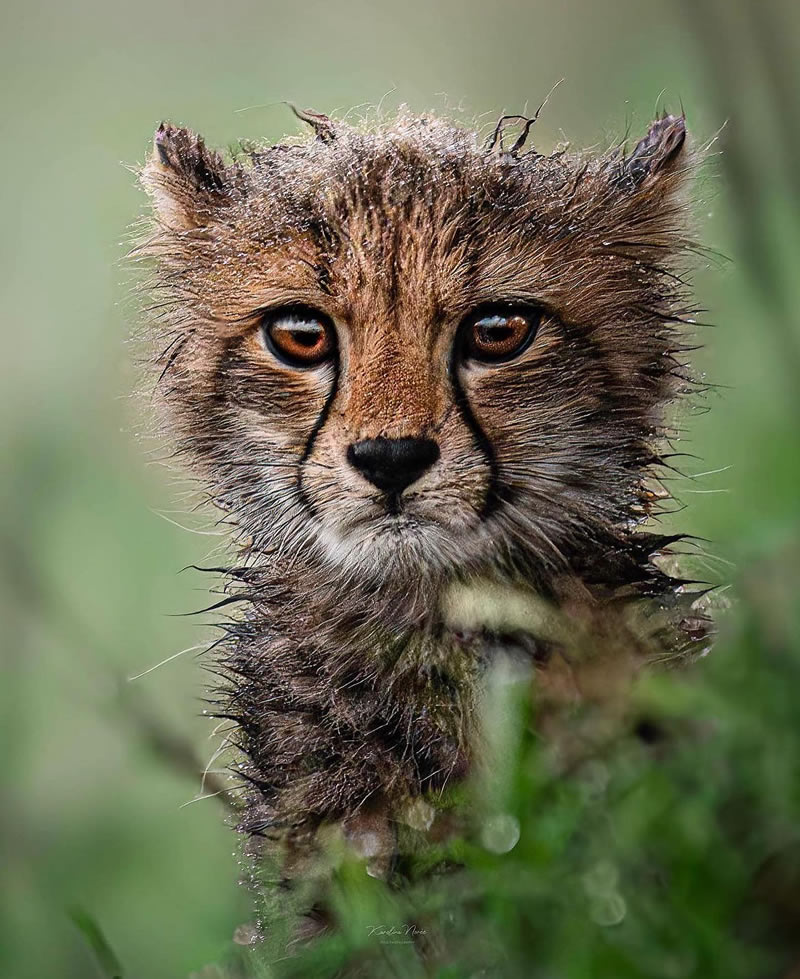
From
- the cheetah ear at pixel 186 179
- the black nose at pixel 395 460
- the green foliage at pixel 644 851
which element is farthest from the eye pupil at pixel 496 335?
the green foliage at pixel 644 851

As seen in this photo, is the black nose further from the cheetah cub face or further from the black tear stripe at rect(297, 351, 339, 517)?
the black tear stripe at rect(297, 351, 339, 517)

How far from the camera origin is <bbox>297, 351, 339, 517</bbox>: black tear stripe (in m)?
1.62

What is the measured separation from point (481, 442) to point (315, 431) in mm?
220

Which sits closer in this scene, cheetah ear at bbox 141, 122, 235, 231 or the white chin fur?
the white chin fur

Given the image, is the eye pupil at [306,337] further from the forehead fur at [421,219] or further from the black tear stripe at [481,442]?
the black tear stripe at [481,442]

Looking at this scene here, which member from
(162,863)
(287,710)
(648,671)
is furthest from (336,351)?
(162,863)

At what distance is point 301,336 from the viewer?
5.46 ft

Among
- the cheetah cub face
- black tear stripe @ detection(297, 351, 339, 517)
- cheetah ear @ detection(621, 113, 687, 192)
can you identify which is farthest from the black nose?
cheetah ear @ detection(621, 113, 687, 192)

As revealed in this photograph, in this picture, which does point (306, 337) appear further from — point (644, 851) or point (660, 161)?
point (644, 851)

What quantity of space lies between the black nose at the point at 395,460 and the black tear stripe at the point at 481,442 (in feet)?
0.26

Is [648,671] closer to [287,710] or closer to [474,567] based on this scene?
[474,567]

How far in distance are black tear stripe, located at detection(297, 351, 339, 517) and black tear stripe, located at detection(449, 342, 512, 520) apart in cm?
15

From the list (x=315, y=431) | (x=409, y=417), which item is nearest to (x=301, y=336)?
(x=315, y=431)

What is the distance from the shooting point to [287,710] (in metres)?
1.74
